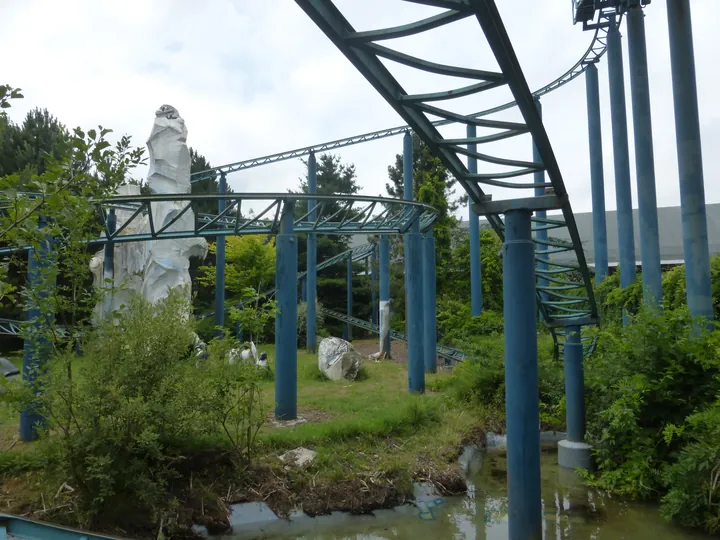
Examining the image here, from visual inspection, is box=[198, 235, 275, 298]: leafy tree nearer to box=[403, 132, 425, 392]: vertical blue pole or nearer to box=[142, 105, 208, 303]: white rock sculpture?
box=[142, 105, 208, 303]: white rock sculpture

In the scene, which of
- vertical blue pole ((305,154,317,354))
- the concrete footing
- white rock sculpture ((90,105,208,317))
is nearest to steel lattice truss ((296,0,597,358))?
the concrete footing

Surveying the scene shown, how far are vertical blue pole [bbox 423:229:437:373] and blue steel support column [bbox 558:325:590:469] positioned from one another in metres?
6.81

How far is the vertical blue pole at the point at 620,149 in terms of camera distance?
12.6 meters

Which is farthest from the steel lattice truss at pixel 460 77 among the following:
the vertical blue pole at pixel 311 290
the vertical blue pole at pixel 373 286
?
the vertical blue pole at pixel 373 286

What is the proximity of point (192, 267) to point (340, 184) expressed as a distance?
1112 centimetres

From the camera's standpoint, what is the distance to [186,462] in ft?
21.2

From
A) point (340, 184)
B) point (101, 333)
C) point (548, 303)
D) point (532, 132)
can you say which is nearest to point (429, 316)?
point (548, 303)

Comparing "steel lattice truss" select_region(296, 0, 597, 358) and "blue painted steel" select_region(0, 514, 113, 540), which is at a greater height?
"steel lattice truss" select_region(296, 0, 597, 358)

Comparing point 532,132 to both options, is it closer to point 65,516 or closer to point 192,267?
point 65,516

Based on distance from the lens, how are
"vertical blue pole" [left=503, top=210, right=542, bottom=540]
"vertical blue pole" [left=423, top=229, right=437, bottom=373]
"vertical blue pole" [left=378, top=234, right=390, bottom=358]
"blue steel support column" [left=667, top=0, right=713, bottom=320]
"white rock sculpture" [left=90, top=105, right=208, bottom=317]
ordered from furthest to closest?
"white rock sculpture" [left=90, top=105, right=208, bottom=317] → "vertical blue pole" [left=378, top=234, right=390, bottom=358] → "vertical blue pole" [left=423, top=229, right=437, bottom=373] → "blue steel support column" [left=667, top=0, right=713, bottom=320] → "vertical blue pole" [left=503, top=210, right=542, bottom=540]

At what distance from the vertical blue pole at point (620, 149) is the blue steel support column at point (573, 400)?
4.95 m

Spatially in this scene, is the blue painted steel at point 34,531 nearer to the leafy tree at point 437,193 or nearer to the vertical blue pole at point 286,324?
the vertical blue pole at point 286,324

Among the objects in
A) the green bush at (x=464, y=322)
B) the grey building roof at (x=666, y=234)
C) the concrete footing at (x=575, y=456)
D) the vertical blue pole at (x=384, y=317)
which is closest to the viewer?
the concrete footing at (x=575, y=456)

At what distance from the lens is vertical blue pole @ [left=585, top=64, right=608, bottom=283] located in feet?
49.4
